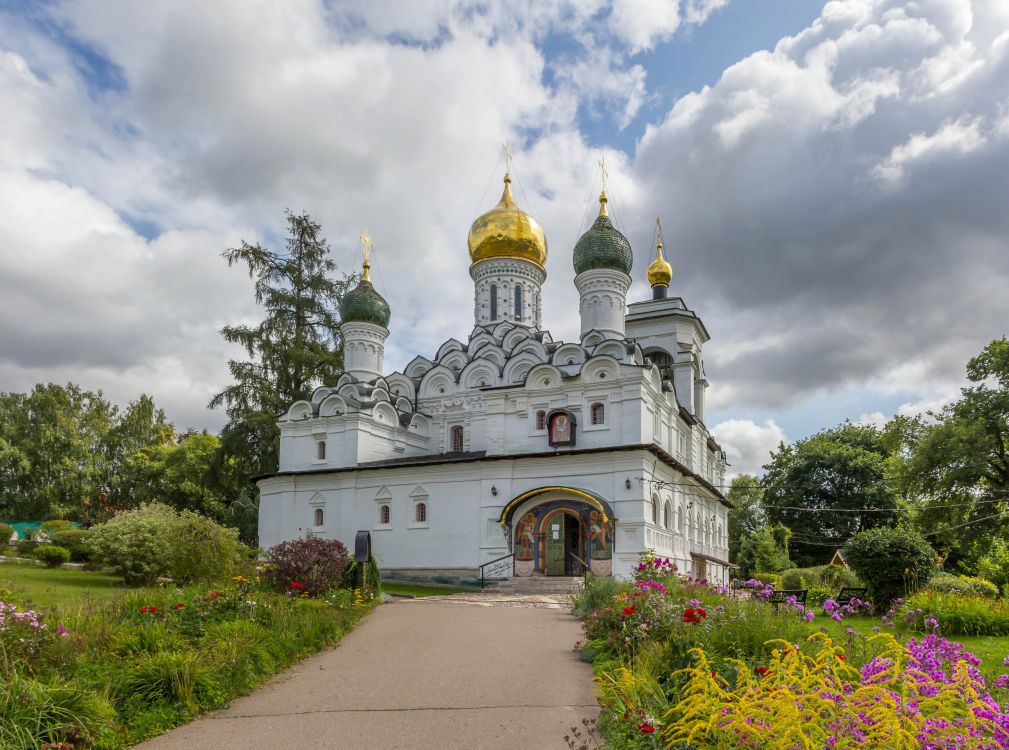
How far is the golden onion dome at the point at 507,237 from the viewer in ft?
102

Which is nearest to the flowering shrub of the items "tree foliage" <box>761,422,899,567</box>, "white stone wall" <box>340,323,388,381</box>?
"white stone wall" <box>340,323,388,381</box>

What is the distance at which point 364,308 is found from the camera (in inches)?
1216

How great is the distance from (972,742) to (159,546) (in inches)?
627

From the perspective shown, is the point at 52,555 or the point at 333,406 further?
the point at 333,406

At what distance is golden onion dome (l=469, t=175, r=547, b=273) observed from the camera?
31.1 m

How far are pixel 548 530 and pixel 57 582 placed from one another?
12.4 m

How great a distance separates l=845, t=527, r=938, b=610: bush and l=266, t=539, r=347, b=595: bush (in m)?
10.1

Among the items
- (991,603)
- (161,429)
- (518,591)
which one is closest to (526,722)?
(991,603)

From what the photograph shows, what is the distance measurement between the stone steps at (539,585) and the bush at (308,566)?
264 inches

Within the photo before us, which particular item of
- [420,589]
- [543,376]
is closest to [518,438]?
[543,376]

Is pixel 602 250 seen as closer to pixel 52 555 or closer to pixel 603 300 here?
pixel 603 300

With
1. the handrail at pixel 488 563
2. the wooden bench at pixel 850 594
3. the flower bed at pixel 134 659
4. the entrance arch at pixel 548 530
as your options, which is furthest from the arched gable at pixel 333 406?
the wooden bench at pixel 850 594

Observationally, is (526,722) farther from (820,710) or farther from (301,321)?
(301,321)

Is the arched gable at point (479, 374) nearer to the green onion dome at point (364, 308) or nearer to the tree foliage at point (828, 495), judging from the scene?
the green onion dome at point (364, 308)
